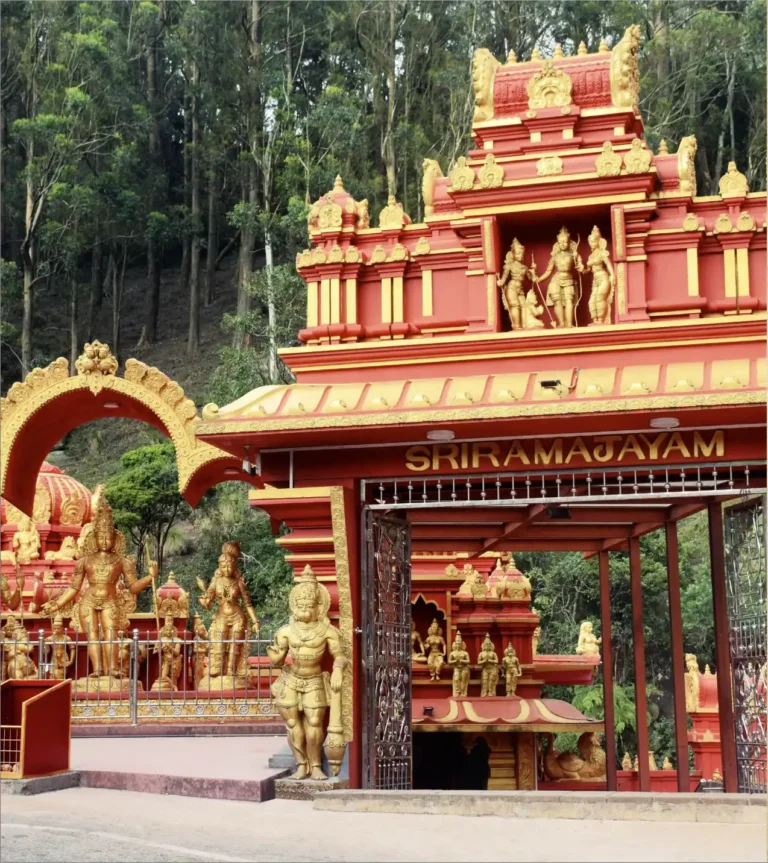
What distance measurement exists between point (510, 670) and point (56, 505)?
7.92 meters

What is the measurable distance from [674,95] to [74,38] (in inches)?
665

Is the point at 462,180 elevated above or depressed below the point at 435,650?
above

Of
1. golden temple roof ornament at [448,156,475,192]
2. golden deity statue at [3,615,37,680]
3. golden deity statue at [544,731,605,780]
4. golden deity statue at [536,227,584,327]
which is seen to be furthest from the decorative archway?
golden deity statue at [544,731,605,780]

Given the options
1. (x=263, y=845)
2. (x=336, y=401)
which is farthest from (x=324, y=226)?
(x=263, y=845)

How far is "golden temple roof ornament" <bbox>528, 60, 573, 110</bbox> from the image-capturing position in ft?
33.1

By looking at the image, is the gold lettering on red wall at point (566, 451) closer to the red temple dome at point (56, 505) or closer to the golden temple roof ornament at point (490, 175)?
the golden temple roof ornament at point (490, 175)

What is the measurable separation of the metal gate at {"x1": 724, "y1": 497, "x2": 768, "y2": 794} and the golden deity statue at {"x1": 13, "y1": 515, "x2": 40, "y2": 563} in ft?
36.3

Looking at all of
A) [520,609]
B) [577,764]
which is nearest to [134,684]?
[520,609]

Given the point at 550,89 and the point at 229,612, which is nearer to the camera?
the point at 550,89

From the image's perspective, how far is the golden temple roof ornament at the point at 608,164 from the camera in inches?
370

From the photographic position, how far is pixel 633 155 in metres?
9.40

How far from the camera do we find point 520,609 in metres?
14.6

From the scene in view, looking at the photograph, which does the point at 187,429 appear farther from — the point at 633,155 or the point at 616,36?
the point at 616,36

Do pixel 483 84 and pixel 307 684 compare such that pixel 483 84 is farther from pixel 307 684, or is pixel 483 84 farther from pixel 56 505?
pixel 56 505
